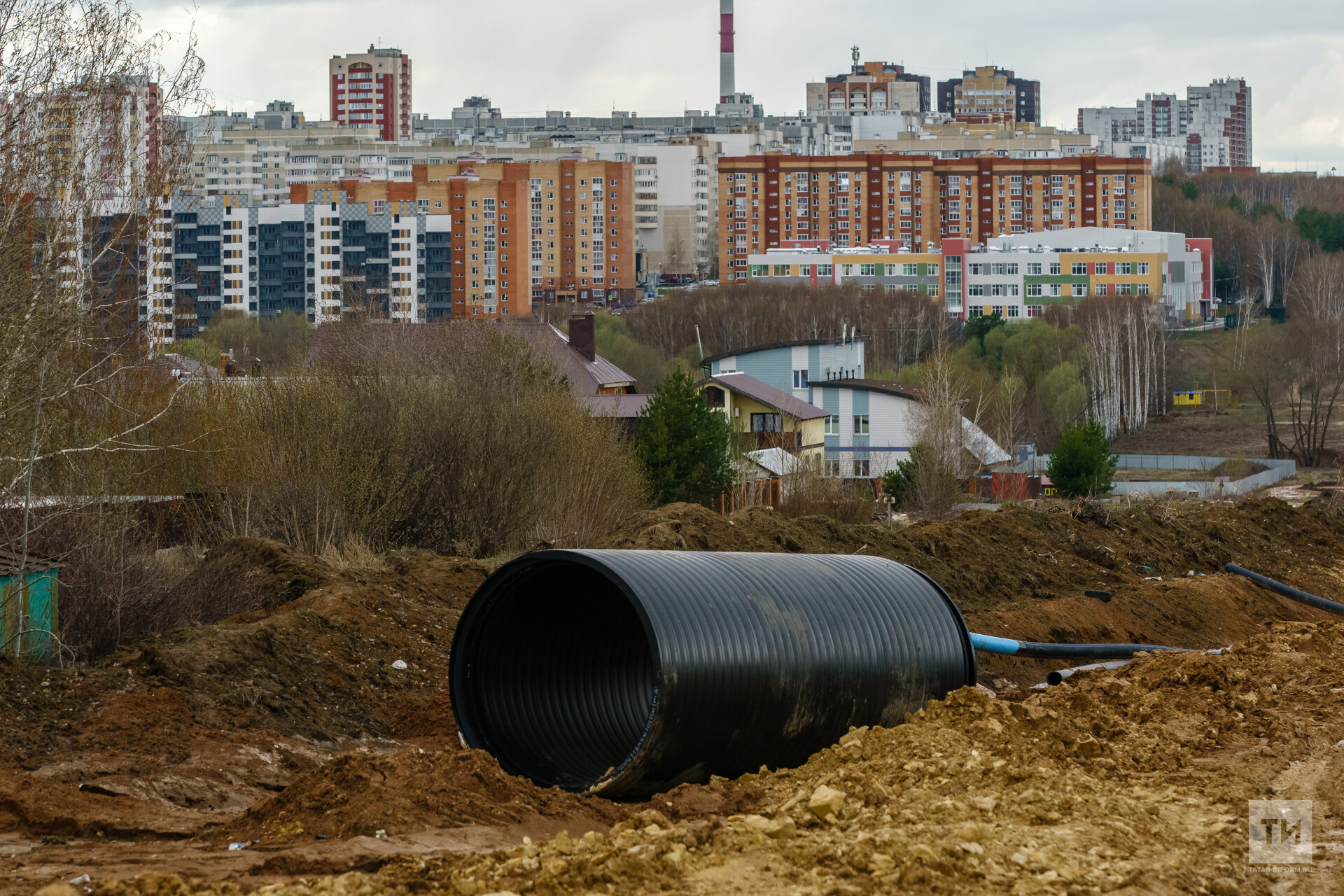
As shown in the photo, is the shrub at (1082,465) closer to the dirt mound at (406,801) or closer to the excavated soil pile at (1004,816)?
the excavated soil pile at (1004,816)

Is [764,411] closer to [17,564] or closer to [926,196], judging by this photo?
[17,564]

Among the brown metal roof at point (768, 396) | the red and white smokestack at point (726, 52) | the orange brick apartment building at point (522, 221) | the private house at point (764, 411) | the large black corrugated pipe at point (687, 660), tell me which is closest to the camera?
the large black corrugated pipe at point (687, 660)

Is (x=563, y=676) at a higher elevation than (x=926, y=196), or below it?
below

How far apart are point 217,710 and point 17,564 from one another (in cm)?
213

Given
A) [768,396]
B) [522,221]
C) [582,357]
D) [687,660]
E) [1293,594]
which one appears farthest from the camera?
[522,221]

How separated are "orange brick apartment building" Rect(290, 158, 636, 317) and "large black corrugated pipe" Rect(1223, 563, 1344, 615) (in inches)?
2869

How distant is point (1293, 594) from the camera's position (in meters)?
15.7

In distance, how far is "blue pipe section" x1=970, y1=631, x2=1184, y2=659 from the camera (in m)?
10.6

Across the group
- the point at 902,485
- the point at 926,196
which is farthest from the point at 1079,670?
the point at 926,196

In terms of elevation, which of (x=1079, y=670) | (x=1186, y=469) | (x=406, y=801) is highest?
(x=406, y=801)

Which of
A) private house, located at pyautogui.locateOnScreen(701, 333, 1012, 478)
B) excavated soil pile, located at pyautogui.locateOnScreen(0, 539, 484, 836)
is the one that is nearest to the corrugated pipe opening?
excavated soil pile, located at pyautogui.locateOnScreen(0, 539, 484, 836)

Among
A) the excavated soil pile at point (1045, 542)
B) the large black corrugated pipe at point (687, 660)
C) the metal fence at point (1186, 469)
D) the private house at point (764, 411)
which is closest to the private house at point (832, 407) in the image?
the private house at point (764, 411)

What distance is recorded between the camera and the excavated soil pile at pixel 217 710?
7383mm

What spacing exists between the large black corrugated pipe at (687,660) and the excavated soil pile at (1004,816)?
31 centimetres
